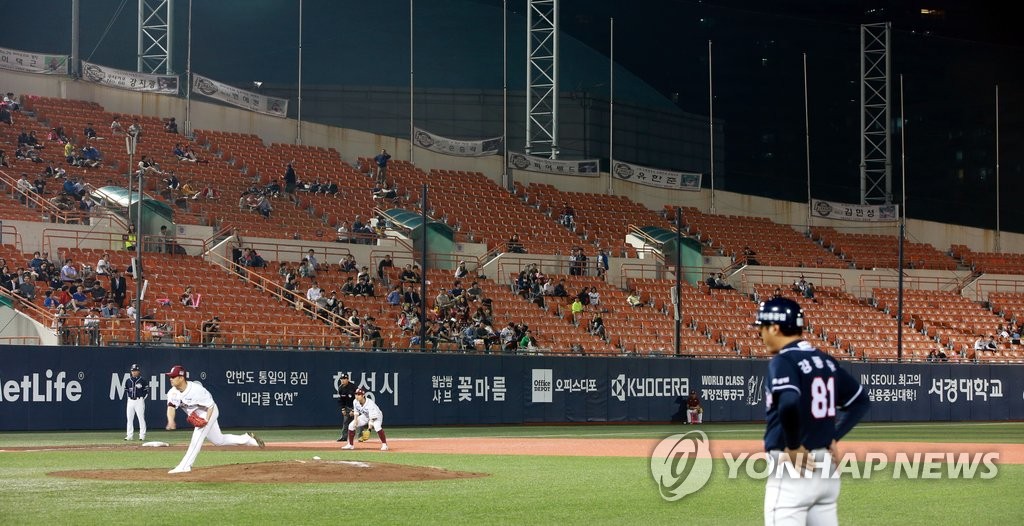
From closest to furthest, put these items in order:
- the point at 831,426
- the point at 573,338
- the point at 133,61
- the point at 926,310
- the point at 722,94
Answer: the point at 831,426 → the point at 573,338 → the point at 926,310 → the point at 133,61 → the point at 722,94

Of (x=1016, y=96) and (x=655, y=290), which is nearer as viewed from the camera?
(x=655, y=290)

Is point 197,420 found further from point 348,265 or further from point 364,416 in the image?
point 348,265

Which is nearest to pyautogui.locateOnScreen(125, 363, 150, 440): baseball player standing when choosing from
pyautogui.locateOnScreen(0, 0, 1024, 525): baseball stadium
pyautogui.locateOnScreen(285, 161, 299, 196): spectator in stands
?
pyautogui.locateOnScreen(0, 0, 1024, 525): baseball stadium

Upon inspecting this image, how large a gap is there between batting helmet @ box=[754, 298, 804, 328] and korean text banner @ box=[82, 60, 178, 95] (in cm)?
4859

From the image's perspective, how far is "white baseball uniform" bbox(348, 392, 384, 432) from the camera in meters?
24.8

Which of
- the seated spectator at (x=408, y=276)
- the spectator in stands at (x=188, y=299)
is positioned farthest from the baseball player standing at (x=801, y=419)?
the seated spectator at (x=408, y=276)

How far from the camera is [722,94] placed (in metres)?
65.6

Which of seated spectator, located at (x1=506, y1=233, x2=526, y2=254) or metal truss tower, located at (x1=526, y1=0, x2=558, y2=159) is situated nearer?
seated spectator, located at (x1=506, y1=233, x2=526, y2=254)

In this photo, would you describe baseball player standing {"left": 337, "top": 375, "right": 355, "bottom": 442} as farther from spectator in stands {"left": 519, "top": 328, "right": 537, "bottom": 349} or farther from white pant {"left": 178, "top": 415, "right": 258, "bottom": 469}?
spectator in stands {"left": 519, "top": 328, "right": 537, "bottom": 349}

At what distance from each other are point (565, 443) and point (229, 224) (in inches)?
796

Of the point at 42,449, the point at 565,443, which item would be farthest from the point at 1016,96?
the point at 42,449

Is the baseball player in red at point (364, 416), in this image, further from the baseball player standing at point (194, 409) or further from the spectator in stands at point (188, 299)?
the spectator in stands at point (188, 299)

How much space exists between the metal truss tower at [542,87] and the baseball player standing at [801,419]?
1759 inches

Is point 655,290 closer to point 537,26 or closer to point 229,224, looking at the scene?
point 229,224
